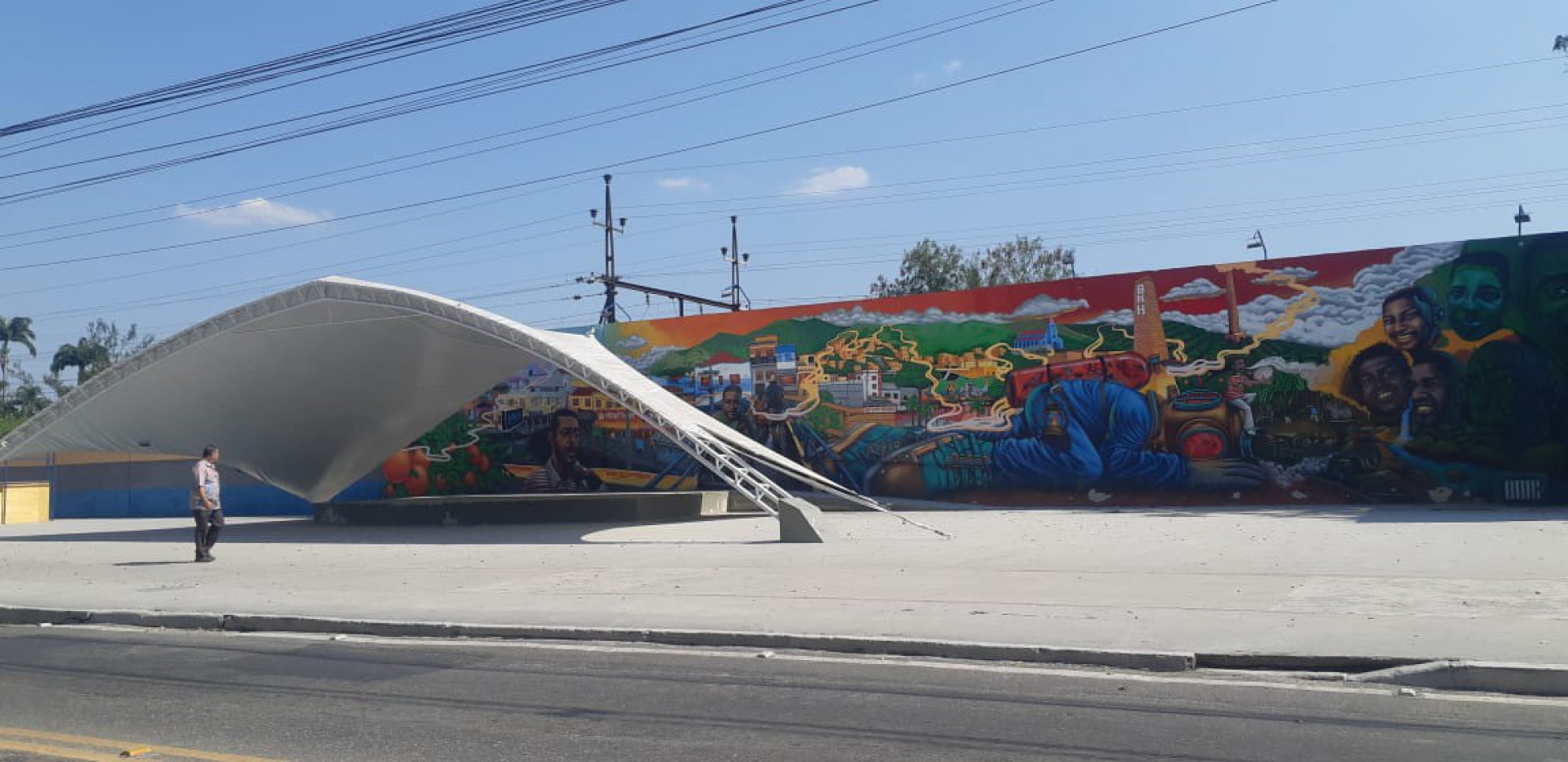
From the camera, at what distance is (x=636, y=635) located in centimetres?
1085

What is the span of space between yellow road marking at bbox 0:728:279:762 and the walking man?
36.4 feet

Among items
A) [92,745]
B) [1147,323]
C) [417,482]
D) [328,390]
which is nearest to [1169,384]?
[1147,323]

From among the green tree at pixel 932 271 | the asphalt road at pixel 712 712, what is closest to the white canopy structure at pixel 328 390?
the asphalt road at pixel 712 712

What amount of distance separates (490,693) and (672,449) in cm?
2596

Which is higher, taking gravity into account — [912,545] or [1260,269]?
[1260,269]

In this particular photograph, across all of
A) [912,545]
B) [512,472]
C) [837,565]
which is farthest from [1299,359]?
[512,472]

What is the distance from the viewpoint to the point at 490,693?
8625 millimetres

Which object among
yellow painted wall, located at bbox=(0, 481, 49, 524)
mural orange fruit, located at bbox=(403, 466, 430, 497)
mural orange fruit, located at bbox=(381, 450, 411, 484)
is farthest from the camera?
mural orange fruit, located at bbox=(381, 450, 411, 484)

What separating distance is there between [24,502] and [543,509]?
761 inches

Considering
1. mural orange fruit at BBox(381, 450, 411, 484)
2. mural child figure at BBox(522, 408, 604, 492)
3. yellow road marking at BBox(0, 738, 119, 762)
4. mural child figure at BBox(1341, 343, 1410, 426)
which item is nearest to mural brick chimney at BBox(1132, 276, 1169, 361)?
mural child figure at BBox(1341, 343, 1410, 426)

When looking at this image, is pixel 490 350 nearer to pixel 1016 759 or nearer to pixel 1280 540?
pixel 1280 540

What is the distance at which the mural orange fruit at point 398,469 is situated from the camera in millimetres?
38500

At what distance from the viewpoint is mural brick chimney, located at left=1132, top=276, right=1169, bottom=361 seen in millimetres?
28219

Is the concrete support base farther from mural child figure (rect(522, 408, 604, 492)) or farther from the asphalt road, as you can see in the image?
mural child figure (rect(522, 408, 604, 492))
